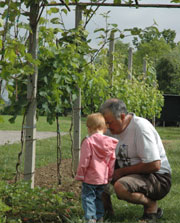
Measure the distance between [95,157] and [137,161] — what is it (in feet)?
1.65

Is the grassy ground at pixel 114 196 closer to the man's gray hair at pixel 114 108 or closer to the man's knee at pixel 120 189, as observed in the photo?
the man's knee at pixel 120 189

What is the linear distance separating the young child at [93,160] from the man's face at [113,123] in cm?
9

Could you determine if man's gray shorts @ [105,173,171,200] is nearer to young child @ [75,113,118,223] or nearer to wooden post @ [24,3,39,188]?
young child @ [75,113,118,223]

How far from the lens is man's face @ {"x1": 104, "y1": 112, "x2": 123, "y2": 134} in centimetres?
422

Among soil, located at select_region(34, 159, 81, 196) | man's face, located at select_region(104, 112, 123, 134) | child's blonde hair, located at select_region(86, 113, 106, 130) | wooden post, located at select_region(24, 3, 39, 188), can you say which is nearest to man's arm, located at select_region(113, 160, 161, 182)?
man's face, located at select_region(104, 112, 123, 134)

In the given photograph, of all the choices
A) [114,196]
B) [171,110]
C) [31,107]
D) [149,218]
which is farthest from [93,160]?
[171,110]

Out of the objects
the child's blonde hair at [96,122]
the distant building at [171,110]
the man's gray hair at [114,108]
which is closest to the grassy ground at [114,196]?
the child's blonde hair at [96,122]

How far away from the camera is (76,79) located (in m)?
5.52

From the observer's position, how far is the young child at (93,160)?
411 cm

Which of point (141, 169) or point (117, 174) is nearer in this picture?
point (141, 169)

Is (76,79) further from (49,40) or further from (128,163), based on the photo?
(128,163)

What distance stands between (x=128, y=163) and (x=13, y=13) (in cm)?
187

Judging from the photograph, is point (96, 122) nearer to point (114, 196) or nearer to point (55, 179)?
point (114, 196)

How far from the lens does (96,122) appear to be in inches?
162
